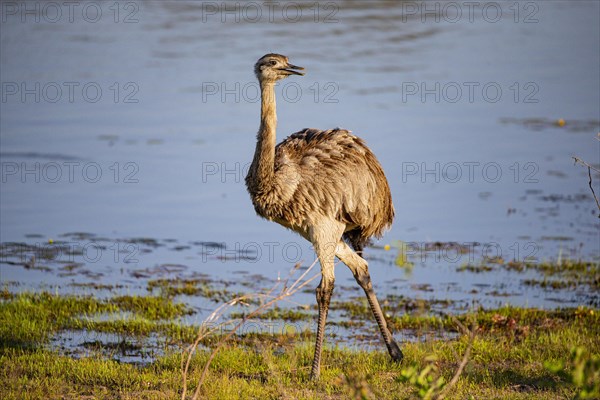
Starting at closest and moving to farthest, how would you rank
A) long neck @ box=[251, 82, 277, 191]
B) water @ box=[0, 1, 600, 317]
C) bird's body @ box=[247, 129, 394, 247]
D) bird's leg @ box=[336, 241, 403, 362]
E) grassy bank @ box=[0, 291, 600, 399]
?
grassy bank @ box=[0, 291, 600, 399], long neck @ box=[251, 82, 277, 191], bird's body @ box=[247, 129, 394, 247], bird's leg @ box=[336, 241, 403, 362], water @ box=[0, 1, 600, 317]

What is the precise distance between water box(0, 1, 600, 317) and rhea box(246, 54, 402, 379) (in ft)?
8.78

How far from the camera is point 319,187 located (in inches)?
336

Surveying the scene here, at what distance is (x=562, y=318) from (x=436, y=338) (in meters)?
1.44

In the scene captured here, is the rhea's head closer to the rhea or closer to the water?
the rhea

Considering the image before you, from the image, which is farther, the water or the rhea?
the water

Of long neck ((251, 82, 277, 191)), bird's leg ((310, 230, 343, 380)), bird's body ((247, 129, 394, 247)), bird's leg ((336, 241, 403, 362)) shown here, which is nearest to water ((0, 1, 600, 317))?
bird's leg ((336, 241, 403, 362))

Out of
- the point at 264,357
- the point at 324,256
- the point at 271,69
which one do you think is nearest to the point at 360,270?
the point at 324,256

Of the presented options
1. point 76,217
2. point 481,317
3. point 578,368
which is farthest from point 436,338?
point 76,217

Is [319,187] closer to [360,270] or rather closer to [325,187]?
[325,187]

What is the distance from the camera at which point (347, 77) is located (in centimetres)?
2123

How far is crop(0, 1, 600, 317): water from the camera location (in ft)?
42.1

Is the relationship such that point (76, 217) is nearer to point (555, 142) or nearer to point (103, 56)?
point (555, 142)

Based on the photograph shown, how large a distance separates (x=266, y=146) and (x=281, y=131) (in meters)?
8.32

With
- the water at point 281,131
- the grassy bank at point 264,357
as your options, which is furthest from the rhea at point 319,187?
the water at point 281,131
